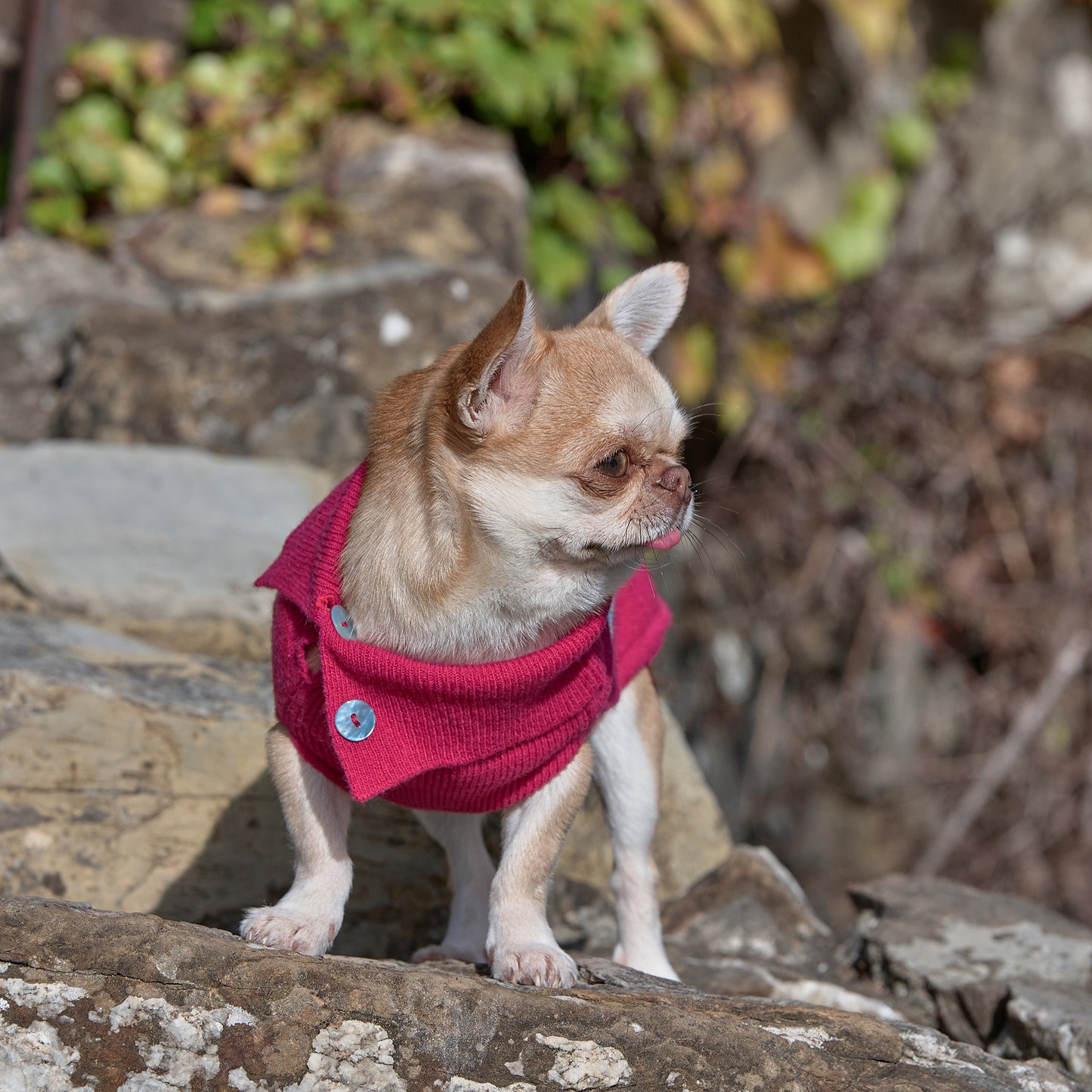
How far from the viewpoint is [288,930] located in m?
2.32

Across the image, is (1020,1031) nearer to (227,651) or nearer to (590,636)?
(590,636)

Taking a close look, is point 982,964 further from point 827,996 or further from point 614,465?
point 614,465

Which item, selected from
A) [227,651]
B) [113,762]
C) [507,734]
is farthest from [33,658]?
[507,734]

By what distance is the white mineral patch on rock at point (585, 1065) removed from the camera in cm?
204

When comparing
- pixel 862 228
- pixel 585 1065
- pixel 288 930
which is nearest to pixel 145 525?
pixel 288 930

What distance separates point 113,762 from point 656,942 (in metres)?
1.43

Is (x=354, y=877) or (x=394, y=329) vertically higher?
(x=394, y=329)

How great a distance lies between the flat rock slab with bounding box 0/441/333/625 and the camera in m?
3.96

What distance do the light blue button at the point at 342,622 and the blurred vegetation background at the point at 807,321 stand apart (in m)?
3.97

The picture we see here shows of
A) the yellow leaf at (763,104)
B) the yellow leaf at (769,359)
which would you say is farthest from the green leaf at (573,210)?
the yellow leaf at (763,104)

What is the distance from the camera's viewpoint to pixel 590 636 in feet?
8.21

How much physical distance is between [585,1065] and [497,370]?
1210 mm

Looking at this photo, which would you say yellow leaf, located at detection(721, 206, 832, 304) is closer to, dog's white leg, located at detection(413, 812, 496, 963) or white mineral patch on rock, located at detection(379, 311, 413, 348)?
white mineral patch on rock, located at detection(379, 311, 413, 348)

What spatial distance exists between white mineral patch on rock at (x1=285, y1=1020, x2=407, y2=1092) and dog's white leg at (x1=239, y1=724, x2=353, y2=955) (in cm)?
28
